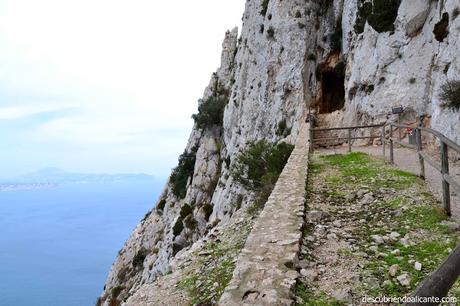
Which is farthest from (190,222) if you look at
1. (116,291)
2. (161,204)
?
(161,204)

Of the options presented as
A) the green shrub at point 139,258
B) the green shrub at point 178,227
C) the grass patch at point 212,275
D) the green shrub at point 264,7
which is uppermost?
the green shrub at point 264,7

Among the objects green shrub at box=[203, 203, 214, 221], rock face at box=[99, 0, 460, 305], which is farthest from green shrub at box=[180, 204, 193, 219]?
green shrub at box=[203, 203, 214, 221]

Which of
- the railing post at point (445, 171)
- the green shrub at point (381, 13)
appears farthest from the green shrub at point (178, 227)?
the railing post at point (445, 171)

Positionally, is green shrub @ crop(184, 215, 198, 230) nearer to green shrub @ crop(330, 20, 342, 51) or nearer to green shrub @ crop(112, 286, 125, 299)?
green shrub @ crop(112, 286, 125, 299)

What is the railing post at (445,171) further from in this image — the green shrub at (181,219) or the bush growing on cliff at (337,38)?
the green shrub at (181,219)

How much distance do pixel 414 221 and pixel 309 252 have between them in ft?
6.47

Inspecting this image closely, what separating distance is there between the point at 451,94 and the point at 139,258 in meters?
28.6

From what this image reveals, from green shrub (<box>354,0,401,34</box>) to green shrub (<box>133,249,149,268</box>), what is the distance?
87.3 ft

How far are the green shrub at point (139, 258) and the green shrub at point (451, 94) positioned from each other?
27.7 meters

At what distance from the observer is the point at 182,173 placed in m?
38.3

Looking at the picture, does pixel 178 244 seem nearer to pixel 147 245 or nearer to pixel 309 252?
pixel 147 245

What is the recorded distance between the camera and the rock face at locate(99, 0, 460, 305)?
16078 millimetres

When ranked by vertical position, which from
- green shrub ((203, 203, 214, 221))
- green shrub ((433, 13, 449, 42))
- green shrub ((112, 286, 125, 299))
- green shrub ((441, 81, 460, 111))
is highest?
green shrub ((433, 13, 449, 42))

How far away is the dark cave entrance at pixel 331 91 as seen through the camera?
84.3ft
